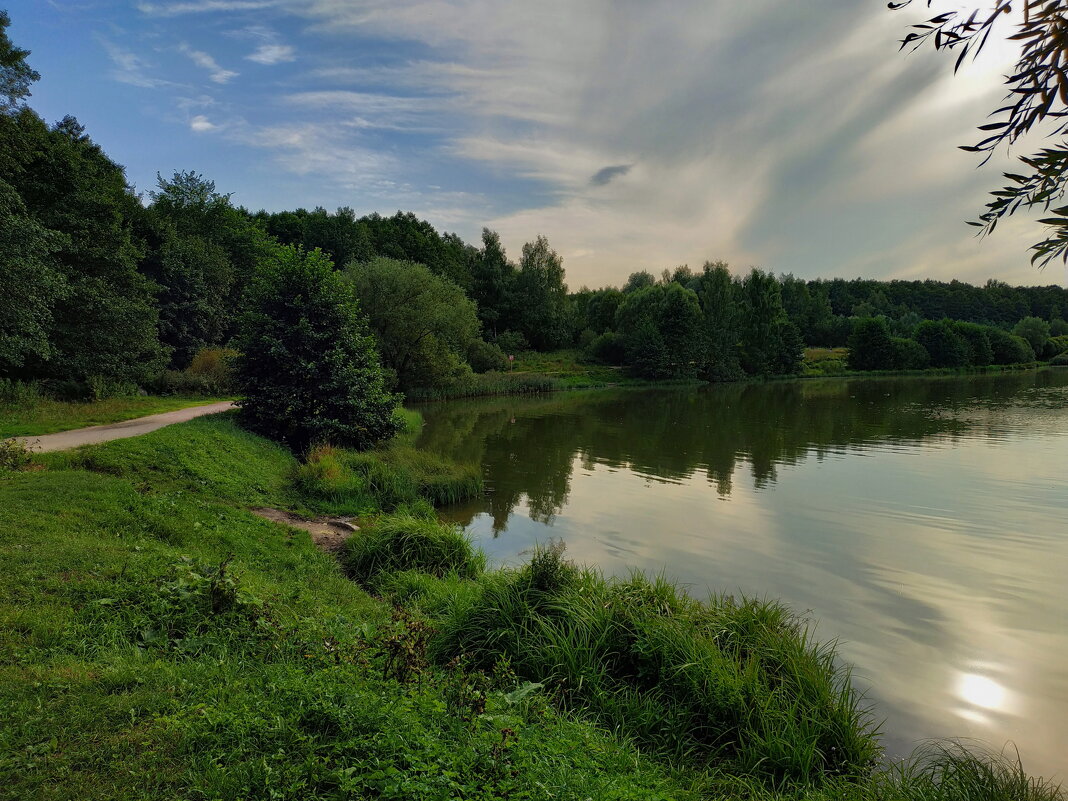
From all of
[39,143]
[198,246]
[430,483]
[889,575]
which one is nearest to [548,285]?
[198,246]

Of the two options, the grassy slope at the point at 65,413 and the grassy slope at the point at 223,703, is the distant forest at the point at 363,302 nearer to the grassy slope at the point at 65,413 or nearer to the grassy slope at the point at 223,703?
the grassy slope at the point at 65,413

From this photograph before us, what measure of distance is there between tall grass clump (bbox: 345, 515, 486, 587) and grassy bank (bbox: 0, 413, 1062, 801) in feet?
0.33

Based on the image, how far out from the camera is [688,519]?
12648 millimetres

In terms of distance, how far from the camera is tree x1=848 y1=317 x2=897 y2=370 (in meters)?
76.0

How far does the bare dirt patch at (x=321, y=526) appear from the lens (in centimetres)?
984

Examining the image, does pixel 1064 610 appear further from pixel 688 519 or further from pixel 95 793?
pixel 95 793

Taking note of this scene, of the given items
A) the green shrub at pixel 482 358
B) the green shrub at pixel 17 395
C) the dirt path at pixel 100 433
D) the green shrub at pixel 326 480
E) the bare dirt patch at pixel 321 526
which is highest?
the green shrub at pixel 482 358

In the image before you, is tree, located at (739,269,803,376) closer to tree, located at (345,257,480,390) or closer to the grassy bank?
tree, located at (345,257,480,390)

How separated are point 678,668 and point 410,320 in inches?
1381

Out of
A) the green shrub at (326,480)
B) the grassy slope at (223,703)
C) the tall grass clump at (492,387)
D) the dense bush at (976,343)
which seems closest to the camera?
the grassy slope at (223,703)

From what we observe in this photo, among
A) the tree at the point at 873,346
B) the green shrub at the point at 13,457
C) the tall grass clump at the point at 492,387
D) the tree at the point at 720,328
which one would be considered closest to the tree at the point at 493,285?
the tall grass clump at the point at 492,387

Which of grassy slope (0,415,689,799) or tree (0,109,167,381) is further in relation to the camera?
tree (0,109,167,381)

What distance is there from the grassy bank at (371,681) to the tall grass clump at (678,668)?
0.9 inches

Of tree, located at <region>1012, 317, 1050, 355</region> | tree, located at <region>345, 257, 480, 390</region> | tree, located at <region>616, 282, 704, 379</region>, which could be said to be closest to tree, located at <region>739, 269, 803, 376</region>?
tree, located at <region>616, 282, 704, 379</region>
